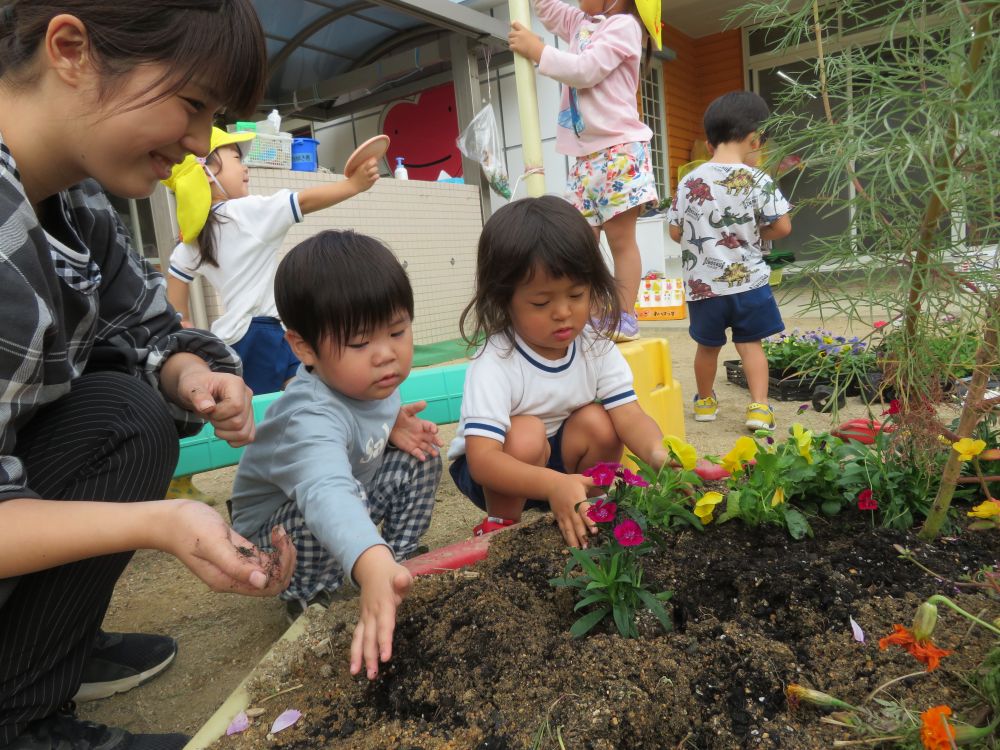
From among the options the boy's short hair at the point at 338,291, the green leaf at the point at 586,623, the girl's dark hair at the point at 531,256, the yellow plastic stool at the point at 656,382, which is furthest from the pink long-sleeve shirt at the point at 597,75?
the green leaf at the point at 586,623

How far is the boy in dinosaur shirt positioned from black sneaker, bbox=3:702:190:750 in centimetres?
268

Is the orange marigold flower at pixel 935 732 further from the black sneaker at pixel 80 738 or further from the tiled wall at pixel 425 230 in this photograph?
the tiled wall at pixel 425 230

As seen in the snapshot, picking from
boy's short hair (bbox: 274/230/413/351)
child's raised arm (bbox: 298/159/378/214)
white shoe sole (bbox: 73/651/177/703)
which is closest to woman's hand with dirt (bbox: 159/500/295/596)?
boy's short hair (bbox: 274/230/413/351)

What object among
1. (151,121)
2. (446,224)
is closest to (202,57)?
(151,121)

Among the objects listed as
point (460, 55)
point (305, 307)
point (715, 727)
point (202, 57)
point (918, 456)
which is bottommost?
point (715, 727)

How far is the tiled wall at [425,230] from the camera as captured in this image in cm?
529

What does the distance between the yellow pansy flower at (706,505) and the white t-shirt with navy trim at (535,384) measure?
59 centimetres

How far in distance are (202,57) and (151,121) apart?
12cm

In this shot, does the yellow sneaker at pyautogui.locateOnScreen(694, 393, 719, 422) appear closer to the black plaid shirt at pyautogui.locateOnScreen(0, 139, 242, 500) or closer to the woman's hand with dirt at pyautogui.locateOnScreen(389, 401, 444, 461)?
the woman's hand with dirt at pyautogui.locateOnScreen(389, 401, 444, 461)

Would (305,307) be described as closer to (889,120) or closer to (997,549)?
(889,120)

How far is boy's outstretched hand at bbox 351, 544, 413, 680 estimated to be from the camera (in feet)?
3.14

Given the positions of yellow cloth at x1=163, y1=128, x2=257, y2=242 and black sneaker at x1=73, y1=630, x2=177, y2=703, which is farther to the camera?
yellow cloth at x1=163, y1=128, x2=257, y2=242

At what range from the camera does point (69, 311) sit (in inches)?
47.7

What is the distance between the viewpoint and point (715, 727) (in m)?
0.84
